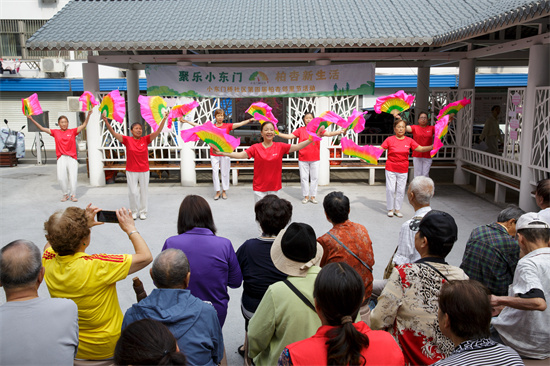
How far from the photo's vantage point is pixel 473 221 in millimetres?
8188

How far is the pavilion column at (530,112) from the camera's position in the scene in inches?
319

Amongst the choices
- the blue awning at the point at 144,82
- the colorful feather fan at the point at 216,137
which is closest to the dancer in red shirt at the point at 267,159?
the colorful feather fan at the point at 216,137

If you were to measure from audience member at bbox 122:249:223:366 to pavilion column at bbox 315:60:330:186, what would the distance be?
8.79 metres

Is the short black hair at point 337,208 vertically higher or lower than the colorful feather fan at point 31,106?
lower

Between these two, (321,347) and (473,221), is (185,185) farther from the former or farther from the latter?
(321,347)

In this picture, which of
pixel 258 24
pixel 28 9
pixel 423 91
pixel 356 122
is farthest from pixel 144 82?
pixel 356 122

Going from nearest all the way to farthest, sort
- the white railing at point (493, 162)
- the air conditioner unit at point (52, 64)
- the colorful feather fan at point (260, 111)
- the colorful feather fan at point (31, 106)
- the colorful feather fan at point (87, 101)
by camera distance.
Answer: the colorful feather fan at point (260, 111), the white railing at point (493, 162), the colorful feather fan at point (87, 101), the colorful feather fan at point (31, 106), the air conditioner unit at point (52, 64)

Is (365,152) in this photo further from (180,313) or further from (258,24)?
(180,313)

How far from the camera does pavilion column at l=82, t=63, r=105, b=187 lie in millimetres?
11055

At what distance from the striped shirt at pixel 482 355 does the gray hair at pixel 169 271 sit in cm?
138

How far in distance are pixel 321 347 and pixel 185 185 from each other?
32.2ft

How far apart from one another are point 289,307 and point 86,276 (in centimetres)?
120

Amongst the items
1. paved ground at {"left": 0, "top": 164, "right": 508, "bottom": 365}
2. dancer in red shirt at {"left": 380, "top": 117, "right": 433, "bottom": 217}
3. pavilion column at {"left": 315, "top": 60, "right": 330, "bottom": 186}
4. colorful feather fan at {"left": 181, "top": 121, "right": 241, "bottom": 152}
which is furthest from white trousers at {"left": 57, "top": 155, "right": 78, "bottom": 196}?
dancer in red shirt at {"left": 380, "top": 117, "right": 433, "bottom": 217}

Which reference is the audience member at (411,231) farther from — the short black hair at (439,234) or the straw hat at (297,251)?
the straw hat at (297,251)
